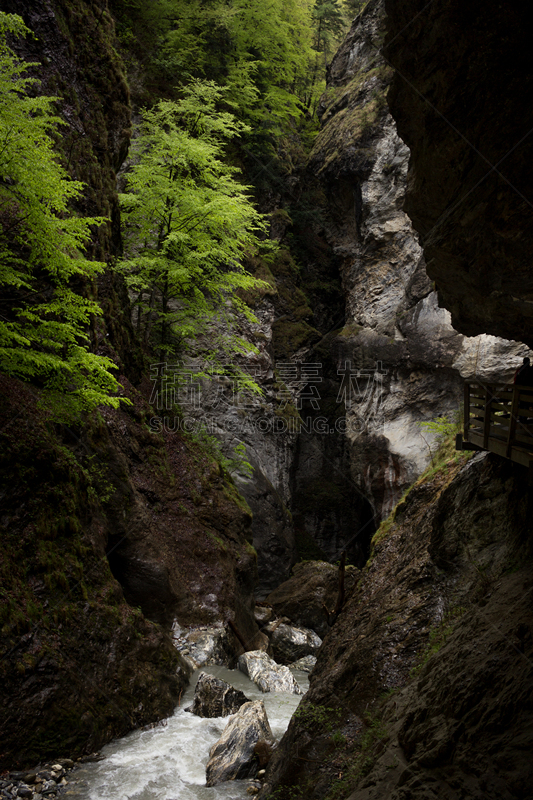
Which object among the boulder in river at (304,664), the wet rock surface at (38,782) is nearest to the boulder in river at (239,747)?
the wet rock surface at (38,782)

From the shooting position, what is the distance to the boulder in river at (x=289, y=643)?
1372 centimetres

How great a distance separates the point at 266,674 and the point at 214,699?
8.31ft

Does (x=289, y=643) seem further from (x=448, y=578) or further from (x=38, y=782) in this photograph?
(x=38, y=782)

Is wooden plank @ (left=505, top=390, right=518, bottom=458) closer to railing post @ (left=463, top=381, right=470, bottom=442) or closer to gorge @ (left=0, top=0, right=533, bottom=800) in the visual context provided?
gorge @ (left=0, top=0, right=533, bottom=800)

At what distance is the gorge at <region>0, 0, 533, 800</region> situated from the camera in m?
4.34

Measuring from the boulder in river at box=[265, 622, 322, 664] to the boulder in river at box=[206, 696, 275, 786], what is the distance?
20.7 ft

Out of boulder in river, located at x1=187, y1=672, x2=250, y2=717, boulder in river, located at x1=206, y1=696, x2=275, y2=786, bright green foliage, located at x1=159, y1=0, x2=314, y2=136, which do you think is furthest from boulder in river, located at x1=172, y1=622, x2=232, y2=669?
bright green foliage, located at x1=159, y1=0, x2=314, y2=136

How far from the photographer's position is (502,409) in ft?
20.4

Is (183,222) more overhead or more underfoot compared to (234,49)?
more underfoot

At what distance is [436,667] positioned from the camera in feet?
16.4

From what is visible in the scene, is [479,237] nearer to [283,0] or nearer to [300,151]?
[300,151]

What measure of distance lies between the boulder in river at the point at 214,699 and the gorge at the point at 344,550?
47 cm

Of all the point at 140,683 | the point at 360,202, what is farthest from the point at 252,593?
the point at 360,202

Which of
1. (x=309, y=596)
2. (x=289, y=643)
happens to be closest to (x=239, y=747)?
(x=289, y=643)
